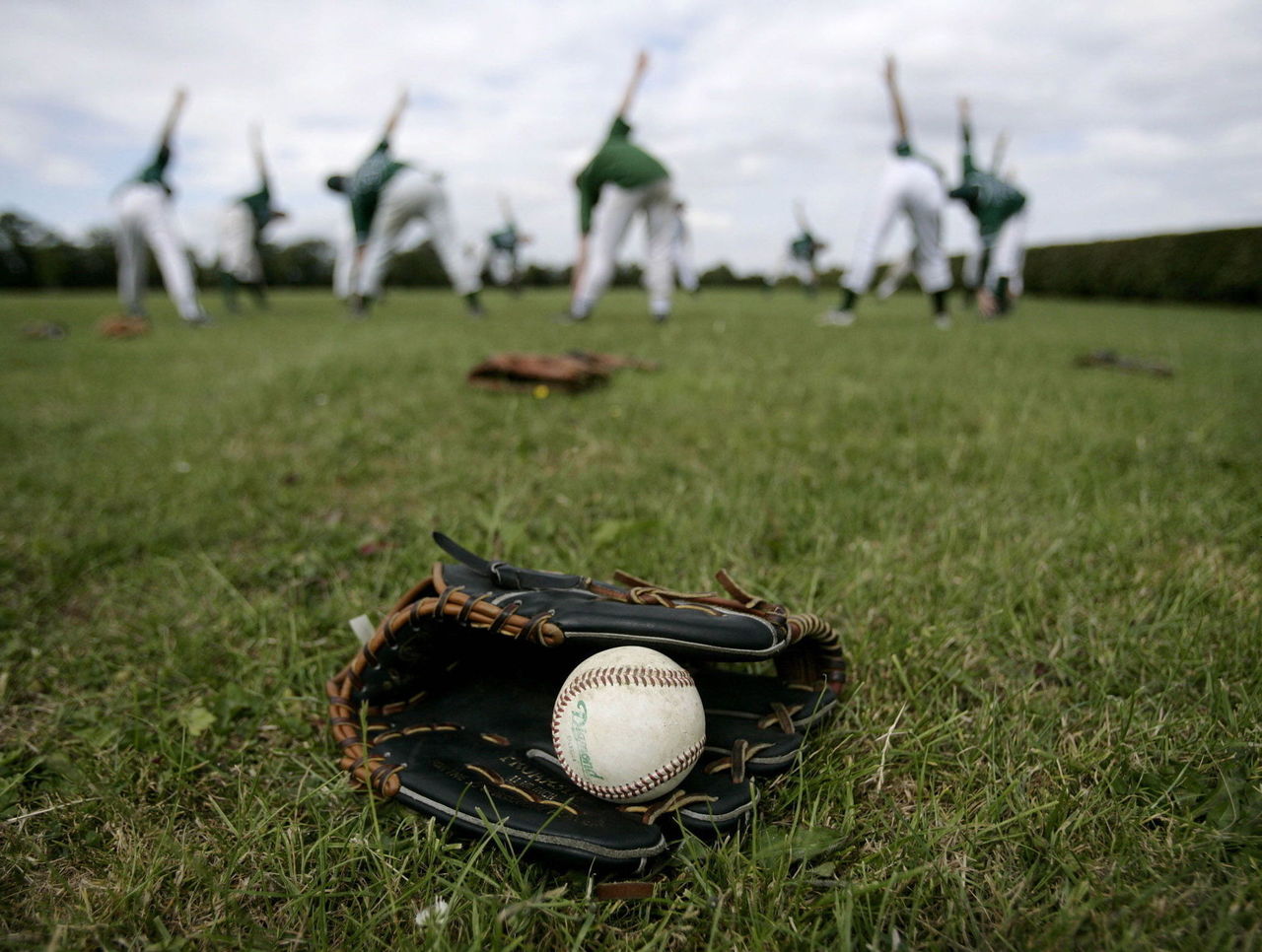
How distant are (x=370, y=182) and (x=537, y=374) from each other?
6.67 metres

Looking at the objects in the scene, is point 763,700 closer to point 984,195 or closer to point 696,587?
point 696,587

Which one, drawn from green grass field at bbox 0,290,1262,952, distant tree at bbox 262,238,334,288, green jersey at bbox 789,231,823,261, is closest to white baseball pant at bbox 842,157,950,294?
green grass field at bbox 0,290,1262,952

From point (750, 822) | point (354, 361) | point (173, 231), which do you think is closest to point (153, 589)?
point (750, 822)

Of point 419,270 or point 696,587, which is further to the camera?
point 419,270

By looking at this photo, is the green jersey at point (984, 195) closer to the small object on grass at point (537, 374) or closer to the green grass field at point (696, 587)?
the green grass field at point (696, 587)

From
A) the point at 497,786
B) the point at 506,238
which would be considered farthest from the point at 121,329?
the point at 506,238

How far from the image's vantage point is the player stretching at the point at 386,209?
9.31 meters

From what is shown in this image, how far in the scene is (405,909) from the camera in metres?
1.10

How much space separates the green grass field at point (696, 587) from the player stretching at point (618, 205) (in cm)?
451

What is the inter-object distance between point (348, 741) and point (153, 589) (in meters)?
1.16

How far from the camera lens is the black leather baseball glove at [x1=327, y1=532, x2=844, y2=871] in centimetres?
124

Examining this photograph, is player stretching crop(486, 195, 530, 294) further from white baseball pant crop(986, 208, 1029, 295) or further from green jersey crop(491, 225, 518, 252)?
white baseball pant crop(986, 208, 1029, 295)

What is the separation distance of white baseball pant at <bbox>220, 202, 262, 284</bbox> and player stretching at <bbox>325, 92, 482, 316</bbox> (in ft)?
9.83

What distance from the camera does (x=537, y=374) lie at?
14.1 feet
